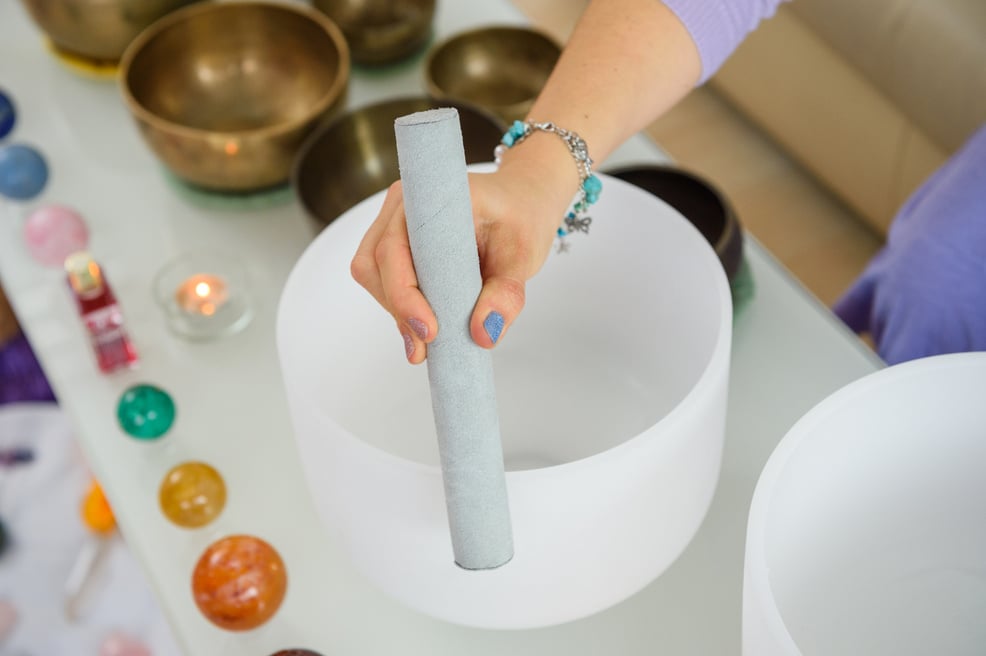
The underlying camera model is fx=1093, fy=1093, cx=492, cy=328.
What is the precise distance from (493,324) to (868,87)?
1232 millimetres

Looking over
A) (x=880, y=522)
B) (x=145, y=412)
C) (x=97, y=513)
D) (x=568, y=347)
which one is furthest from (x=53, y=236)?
(x=880, y=522)

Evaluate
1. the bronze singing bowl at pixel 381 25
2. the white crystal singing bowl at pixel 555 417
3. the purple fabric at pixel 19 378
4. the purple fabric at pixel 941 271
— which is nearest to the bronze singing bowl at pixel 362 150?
the bronze singing bowl at pixel 381 25

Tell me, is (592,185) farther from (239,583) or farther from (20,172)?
(20,172)

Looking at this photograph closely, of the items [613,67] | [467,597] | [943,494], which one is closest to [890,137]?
[613,67]

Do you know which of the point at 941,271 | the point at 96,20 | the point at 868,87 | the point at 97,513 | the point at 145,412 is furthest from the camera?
the point at 868,87

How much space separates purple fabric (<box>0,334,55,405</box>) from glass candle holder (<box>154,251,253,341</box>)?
0.52 metres

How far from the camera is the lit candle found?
3.13 ft

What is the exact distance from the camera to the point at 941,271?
1014mm

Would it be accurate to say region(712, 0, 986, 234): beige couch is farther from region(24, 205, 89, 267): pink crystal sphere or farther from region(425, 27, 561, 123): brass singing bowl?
region(24, 205, 89, 267): pink crystal sphere

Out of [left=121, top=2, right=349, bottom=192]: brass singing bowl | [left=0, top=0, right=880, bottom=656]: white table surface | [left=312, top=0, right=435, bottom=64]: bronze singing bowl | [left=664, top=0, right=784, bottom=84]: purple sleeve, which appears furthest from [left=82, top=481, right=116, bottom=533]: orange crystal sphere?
[left=664, top=0, right=784, bottom=84]: purple sleeve

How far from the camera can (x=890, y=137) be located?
5.17 ft

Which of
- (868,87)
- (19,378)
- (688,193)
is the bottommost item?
(19,378)

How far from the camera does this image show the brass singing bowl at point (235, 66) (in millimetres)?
1121

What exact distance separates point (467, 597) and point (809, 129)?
130 cm
